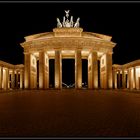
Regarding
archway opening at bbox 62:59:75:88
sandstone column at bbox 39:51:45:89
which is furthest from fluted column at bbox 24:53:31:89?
archway opening at bbox 62:59:75:88

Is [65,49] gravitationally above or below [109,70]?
above

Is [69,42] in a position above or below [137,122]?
above

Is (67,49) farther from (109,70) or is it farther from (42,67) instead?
(109,70)

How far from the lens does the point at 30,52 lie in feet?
196

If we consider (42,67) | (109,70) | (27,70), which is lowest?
(109,70)

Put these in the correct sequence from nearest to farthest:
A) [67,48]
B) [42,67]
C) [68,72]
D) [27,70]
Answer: [67,48] → [42,67] → [27,70] → [68,72]

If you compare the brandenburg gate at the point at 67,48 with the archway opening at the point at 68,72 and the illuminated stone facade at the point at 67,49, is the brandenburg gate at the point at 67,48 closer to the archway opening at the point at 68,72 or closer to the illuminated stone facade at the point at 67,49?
the illuminated stone facade at the point at 67,49

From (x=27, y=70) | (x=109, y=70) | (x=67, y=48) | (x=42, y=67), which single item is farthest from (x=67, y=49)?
(x=109, y=70)

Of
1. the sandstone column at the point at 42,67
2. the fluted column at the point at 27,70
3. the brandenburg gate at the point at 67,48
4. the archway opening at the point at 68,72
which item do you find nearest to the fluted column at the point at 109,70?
the brandenburg gate at the point at 67,48

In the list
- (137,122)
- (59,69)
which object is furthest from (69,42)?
(137,122)

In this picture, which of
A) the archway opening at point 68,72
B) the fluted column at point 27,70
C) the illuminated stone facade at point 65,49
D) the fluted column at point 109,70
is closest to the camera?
the illuminated stone facade at point 65,49

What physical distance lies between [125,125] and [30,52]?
2044 inches

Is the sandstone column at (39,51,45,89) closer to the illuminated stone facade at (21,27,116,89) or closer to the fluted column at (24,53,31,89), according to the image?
the illuminated stone facade at (21,27,116,89)

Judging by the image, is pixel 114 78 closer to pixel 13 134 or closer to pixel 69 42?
pixel 69 42
